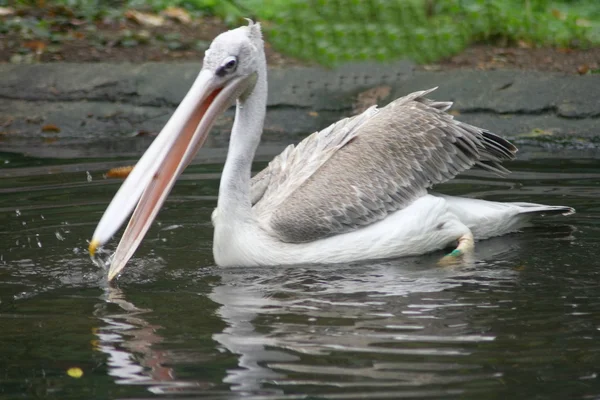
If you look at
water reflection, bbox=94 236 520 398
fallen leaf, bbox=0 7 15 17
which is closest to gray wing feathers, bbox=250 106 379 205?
water reflection, bbox=94 236 520 398

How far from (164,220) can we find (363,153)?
52.1 inches

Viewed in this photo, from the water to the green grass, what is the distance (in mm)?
3348

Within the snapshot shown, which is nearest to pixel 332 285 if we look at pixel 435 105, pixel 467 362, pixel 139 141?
pixel 467 362

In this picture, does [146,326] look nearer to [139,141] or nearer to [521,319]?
[521,319]

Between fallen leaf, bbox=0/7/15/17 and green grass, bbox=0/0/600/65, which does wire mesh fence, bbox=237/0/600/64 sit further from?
fallen leaf, bbox=0/7/15/17

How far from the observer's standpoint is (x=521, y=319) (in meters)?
4.09

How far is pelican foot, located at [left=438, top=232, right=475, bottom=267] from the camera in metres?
5.20

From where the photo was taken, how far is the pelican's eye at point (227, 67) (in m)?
4.93

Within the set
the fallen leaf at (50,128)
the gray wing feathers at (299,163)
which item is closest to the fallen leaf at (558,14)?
the fallen leaf at (50,128)

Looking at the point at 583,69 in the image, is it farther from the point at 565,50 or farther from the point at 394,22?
the point at 394,22

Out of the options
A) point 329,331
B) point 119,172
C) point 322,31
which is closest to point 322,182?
point 329,331

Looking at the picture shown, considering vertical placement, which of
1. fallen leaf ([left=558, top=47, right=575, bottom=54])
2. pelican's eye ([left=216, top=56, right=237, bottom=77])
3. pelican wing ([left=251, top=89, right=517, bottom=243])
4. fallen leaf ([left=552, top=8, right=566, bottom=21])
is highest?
→ fallen leaf ([left=552, top=8, right=566, bottom=21])

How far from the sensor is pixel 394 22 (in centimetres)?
950

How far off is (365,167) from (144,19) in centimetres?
565
